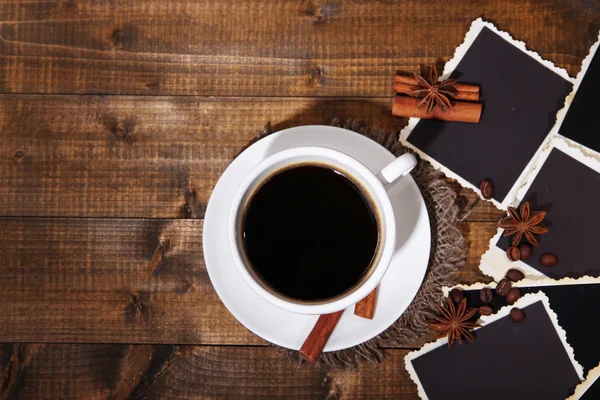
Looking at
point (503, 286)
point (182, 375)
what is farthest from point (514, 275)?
point (182, 375)

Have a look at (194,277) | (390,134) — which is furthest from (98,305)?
(390,134)

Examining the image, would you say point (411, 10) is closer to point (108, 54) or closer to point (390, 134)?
point (390, 134)

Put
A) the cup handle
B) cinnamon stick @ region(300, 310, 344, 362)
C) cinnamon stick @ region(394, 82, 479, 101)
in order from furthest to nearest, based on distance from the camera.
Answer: cinnamon stick @ region(394, 82, 479, 101), cinnamon stick @ region(300, 310, 344, 362), the cup handle

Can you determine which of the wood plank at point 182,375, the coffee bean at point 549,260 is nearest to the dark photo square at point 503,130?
the coffee bean at point 549,260

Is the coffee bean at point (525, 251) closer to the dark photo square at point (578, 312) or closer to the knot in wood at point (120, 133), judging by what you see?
the dark photo square at point (578, 312)

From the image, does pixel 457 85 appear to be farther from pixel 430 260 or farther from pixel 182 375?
pixel 182 375

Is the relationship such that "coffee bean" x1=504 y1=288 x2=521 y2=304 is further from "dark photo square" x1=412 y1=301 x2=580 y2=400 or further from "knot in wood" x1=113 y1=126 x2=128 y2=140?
"knot in wood" x1=113 y1=126 x2=128 y2=140

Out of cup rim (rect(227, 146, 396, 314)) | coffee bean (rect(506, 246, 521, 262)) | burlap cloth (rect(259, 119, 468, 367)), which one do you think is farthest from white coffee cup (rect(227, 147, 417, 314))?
coffee bean (rect(506, 246, 521, 262))
